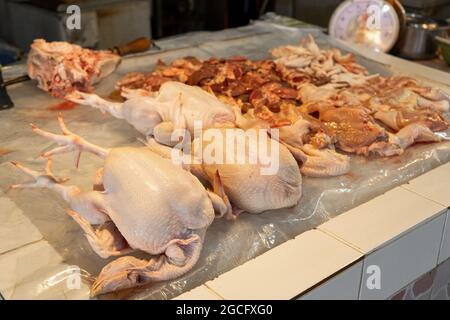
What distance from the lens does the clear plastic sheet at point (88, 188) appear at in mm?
1289

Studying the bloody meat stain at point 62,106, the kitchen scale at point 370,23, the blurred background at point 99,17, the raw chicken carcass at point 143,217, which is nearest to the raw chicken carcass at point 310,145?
the raw chicken carcass at point 143,217

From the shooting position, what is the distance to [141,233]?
4.14 ft

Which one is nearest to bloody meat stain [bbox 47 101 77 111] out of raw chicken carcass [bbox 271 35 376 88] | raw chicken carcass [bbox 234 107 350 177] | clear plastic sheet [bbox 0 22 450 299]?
clear plastic sheet [bbox 0 22 450 299]

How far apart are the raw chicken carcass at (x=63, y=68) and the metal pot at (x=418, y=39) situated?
1793 mm

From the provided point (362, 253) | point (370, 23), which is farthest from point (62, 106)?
point (370, 23)

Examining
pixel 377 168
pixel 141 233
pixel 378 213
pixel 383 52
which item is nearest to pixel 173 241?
pixel 141 233

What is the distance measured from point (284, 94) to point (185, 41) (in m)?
1.07

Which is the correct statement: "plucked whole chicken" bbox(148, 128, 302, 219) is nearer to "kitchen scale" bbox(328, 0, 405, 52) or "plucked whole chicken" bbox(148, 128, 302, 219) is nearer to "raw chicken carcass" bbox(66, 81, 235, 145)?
"raw chicken carcass" bbox(66, 81, 235, 145)

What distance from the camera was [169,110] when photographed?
1825 millimetres

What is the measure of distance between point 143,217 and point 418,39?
2.43 metres

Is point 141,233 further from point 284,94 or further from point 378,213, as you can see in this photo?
point 284,94

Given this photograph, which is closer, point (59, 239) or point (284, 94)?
point (59, 239)

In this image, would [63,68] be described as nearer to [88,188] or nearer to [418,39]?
[88,188]

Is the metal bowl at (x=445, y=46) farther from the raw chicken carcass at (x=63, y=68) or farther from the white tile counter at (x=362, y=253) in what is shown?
the raw chicken carcass at (x=63, y=68)
